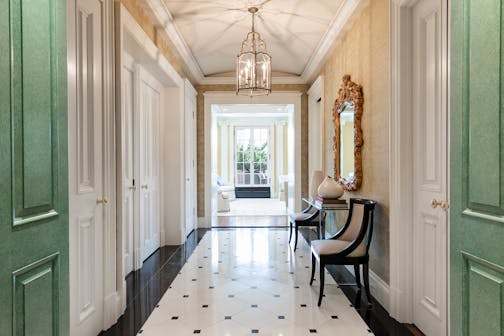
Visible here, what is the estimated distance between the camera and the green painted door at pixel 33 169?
1.15m

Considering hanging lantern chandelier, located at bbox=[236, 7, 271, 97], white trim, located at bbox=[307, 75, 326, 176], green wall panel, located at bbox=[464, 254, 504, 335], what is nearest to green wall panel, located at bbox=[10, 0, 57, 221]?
green wall panel, located at bbox=[464, 254, 504, 335]

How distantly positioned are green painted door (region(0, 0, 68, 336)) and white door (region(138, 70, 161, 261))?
8.31 ft

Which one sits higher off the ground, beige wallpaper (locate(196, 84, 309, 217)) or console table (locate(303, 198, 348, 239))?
beige wallpaper (locate(196, 84, 309, 217))

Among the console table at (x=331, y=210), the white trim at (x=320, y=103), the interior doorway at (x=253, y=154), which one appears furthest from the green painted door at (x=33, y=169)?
the interior doorway at (x=253, y=154)

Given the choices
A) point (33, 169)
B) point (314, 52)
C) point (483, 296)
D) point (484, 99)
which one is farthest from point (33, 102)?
point (314, 52)

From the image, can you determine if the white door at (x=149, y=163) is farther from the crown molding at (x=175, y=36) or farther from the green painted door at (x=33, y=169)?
the green painted door at (x=33, y=169)

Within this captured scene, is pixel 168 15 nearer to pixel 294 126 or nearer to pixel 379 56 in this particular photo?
pixel 379 56

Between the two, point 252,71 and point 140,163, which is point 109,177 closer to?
point 140,163

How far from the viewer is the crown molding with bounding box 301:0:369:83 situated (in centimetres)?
337

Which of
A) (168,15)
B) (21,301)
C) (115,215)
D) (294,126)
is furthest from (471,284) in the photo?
(294,126)

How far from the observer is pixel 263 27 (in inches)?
168

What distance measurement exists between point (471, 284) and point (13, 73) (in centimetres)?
195

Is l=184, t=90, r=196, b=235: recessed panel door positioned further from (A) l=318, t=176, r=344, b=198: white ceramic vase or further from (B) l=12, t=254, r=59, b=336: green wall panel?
(B) l=12, t=254, r=59, b=336: green wall panel

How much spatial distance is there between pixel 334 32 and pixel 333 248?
2.67 metres
